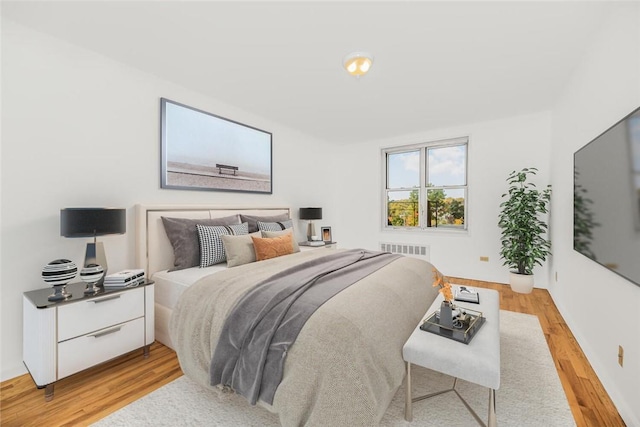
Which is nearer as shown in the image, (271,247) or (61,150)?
(61,150)

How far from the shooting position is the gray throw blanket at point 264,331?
1397 mm

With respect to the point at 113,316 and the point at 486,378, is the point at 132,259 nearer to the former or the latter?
the point at 113,316

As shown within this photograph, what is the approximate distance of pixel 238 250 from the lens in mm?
2627

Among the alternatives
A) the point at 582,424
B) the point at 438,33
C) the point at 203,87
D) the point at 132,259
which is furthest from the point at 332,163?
the point at 582,424

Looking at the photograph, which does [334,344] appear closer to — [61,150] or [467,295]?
[467,295]

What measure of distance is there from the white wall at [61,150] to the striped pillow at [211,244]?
588 mm

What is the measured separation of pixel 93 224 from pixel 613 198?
350 centimetres

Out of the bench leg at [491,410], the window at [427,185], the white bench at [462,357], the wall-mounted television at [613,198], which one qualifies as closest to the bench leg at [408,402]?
the white bench at [462,357]

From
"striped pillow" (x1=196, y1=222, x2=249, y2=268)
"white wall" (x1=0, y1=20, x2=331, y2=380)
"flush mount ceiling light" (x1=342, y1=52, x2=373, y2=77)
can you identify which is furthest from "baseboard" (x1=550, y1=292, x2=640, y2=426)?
"white wall" (x1=0, y1=20, x2=331, y2=380)

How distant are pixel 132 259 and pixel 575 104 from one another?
4610 millimetres

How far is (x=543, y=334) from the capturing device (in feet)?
8.39

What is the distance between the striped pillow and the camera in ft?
8.66

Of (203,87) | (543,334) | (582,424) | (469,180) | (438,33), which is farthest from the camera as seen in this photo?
(469,180)

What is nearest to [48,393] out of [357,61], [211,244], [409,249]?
[211,244]
